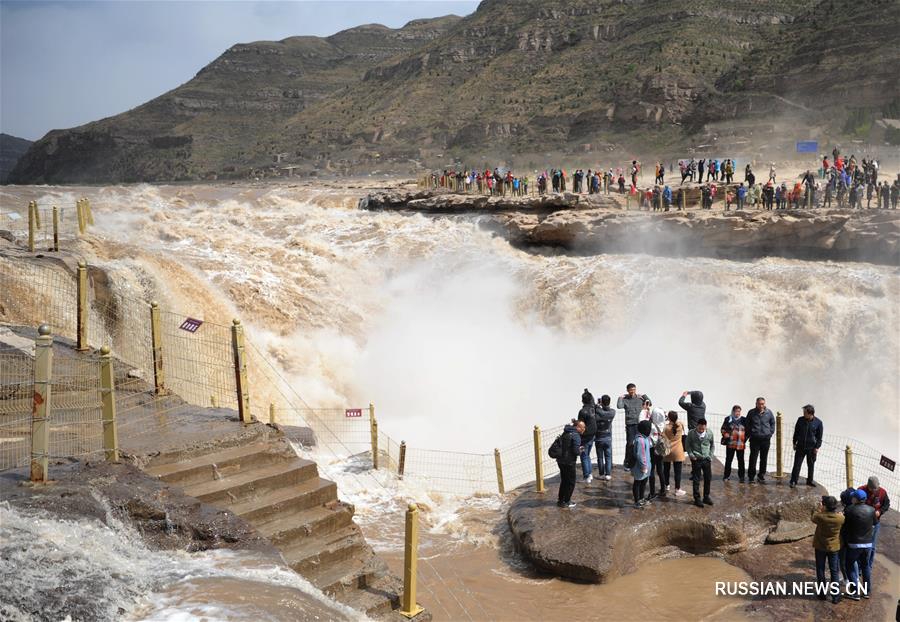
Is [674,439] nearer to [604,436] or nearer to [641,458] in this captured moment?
[641,458]

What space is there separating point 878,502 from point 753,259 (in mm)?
16138

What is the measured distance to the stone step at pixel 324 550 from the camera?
20.0ft

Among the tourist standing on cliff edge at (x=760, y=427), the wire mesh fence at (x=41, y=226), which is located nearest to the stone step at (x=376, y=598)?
the tourist standing on cliff edge at (x=760, y=427)

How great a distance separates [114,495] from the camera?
576 centimetres

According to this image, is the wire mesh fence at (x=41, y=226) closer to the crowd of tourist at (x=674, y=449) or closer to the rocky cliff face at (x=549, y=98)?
the crowd of tourist at (x=674, y=449)

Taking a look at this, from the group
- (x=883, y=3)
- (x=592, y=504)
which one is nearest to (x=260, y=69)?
(x=883, y=3)

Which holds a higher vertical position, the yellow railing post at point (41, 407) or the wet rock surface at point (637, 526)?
the yellow railing post at point (41, 407)

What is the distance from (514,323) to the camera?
21.8 metres

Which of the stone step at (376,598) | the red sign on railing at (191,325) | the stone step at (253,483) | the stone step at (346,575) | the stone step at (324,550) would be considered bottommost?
the stone step at (376,598)

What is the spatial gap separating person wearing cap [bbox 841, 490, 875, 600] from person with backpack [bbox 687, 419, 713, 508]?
70.6 inches

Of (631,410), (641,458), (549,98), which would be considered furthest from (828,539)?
(549,98)

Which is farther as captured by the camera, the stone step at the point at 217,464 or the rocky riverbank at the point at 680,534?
the rocky riverbank at the point at 680,534

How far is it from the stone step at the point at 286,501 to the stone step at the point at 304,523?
38 millimetres

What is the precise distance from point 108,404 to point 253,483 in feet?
4.48
